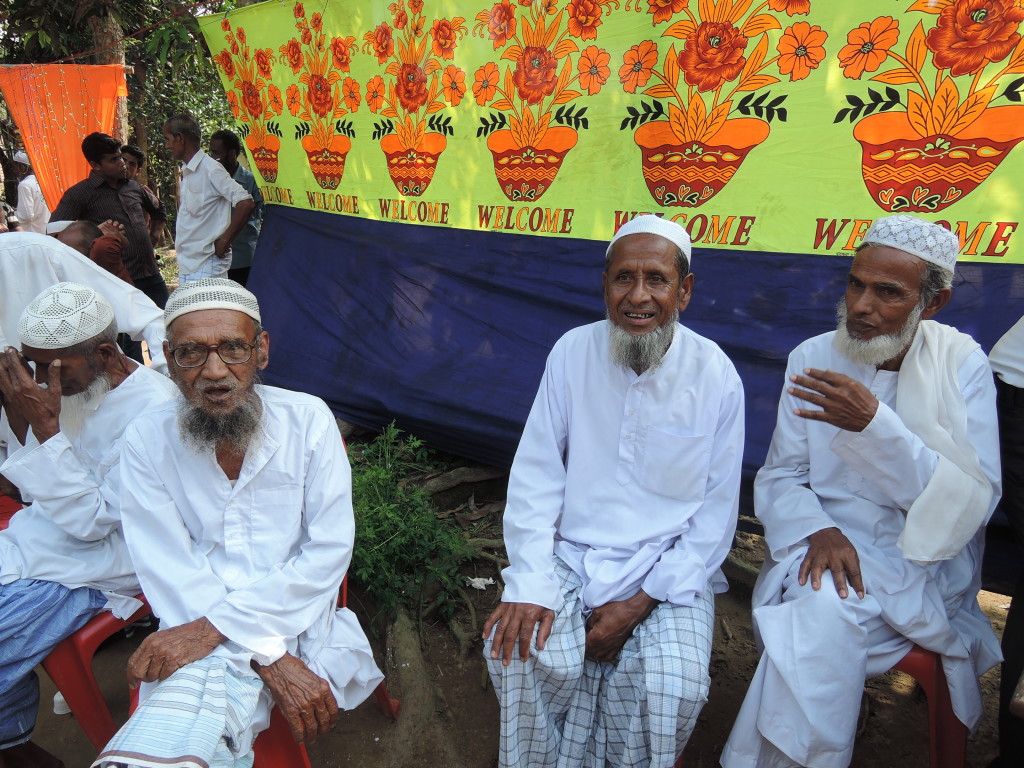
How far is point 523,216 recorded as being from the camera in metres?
3.96

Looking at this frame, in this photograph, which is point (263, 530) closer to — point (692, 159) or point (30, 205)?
point (692, 159)

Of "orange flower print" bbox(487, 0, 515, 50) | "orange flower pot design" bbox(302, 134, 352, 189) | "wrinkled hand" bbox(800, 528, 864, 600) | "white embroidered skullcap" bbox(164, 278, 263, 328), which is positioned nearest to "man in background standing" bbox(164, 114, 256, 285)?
"orange flower pot design" bbox(302, 134, 352, 189)

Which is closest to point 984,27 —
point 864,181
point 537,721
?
point 864,181

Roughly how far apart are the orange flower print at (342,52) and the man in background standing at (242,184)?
5.58 feet

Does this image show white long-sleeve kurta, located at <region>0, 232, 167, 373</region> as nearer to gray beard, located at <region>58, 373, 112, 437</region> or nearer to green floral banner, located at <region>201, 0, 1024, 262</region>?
gray beard, located at <region>58, 373, 112, 437</region>

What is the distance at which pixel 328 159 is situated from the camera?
16.0 feet

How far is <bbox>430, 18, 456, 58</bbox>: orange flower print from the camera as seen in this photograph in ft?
12.9

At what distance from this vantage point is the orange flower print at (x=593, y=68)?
3.45 meters

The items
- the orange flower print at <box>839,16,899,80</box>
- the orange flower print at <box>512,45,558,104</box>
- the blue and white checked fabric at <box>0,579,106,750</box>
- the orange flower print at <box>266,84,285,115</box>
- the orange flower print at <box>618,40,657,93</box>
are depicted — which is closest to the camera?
the blue and white checked fabric at <box>0,579,106,750</box>

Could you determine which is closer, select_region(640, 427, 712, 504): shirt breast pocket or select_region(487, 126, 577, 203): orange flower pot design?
select_region(640, 427, 712, 504): shirt breast pocket

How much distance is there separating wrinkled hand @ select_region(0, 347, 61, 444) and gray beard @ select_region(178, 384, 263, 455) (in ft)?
1.83

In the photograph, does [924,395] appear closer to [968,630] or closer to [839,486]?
[839,486]

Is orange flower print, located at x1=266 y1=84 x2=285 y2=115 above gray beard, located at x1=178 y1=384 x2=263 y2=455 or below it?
above

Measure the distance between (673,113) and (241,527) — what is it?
278 cm
